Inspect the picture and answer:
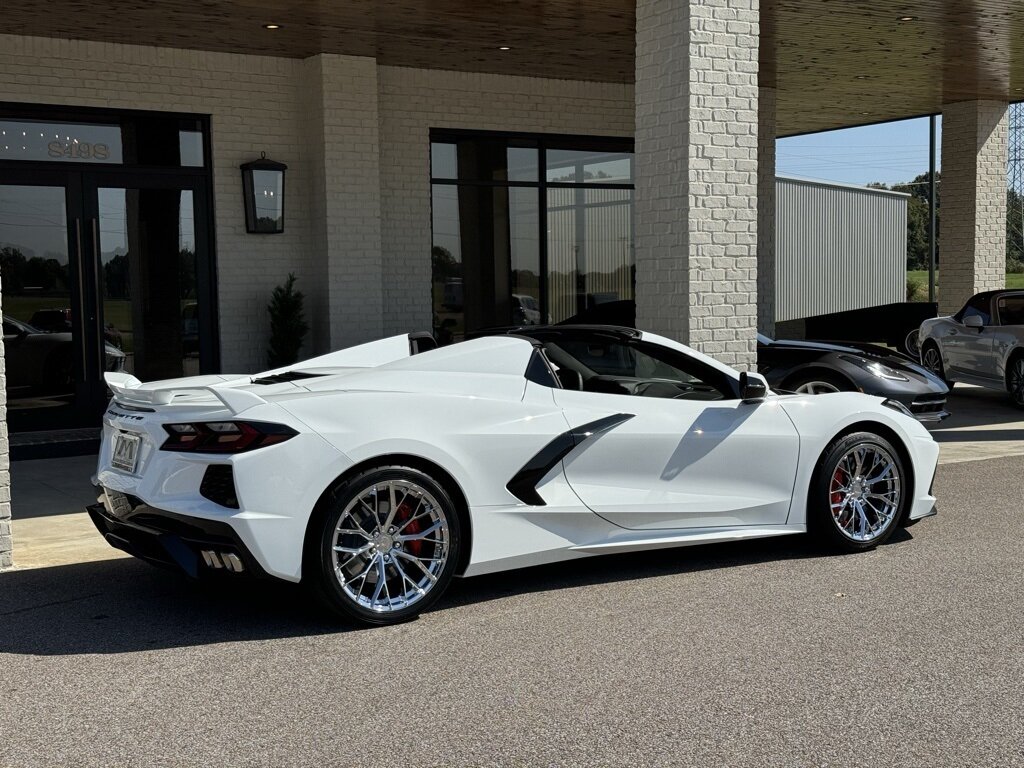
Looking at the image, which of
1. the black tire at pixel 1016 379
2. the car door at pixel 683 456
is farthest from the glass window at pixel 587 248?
the car door at pixel 683 456

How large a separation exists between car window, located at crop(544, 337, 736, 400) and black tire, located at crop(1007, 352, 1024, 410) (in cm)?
879

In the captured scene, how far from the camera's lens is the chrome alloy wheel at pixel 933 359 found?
55.1 ft

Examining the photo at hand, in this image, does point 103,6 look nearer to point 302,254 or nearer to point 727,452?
point 302,254

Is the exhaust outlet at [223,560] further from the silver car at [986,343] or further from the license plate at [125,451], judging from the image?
the silver car at [986,343]

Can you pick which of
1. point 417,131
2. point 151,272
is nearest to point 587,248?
point 417,131

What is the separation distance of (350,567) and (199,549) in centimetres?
68

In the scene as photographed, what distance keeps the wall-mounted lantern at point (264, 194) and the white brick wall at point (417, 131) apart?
1.41 m

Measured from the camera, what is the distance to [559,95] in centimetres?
1561

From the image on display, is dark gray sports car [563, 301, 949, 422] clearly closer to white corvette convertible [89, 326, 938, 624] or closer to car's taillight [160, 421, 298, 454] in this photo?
white corvette convertible [89, 326, 938, 624]

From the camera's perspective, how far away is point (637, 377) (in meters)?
7.41

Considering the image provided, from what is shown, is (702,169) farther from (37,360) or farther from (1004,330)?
(1004,330)

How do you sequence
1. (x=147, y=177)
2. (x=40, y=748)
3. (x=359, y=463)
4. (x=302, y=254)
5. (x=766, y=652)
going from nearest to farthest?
1. (x=40, y=748)
2. (x=766, y=652)
3. (x=359, y=463)
4. (x=147, y=177)
5. (x=302, y=254)

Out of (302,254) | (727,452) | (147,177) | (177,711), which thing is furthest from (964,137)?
(177,711)

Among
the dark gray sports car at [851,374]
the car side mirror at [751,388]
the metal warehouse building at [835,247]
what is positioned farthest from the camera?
the metal warehouse building at [835,247]
